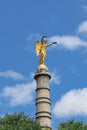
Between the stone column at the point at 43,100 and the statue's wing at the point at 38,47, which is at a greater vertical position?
the statue's wing at the point at 38,47

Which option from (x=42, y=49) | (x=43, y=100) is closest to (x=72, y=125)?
(x=43, y=100)

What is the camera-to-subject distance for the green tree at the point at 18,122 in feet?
154

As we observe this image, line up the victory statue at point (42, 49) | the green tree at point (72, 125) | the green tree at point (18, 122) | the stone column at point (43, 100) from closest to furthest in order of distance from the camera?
1. the green tree at point (72, 125)
2. the green tree at point (18, 122)
3. the stone column at point (43, 100)
4. the victory statue at point (42, 49)

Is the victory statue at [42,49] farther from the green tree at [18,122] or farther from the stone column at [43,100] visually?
the green tree at [18,122]

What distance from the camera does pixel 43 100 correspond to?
2130 inches

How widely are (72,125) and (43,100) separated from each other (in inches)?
589

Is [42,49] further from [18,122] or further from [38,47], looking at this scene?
[18,122]

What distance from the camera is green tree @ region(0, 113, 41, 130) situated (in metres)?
46.8

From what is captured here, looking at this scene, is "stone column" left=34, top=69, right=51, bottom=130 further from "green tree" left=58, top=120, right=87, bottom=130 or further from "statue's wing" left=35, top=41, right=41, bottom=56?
"green tree" left=58, top=120, right=87, bottom=130

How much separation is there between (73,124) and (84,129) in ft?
5.00

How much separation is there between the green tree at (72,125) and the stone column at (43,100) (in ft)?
38.2

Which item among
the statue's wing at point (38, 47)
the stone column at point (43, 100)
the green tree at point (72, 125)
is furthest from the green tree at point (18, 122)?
the statue's wing at point (38, 47)

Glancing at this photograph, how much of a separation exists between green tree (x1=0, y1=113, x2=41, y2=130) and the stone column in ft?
10.2

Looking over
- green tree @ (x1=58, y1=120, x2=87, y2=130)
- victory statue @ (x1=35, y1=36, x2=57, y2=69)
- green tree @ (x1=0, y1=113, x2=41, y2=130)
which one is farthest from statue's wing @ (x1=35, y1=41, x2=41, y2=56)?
green tree @ (x1=58, y1=120, x2=87, y2=130)
